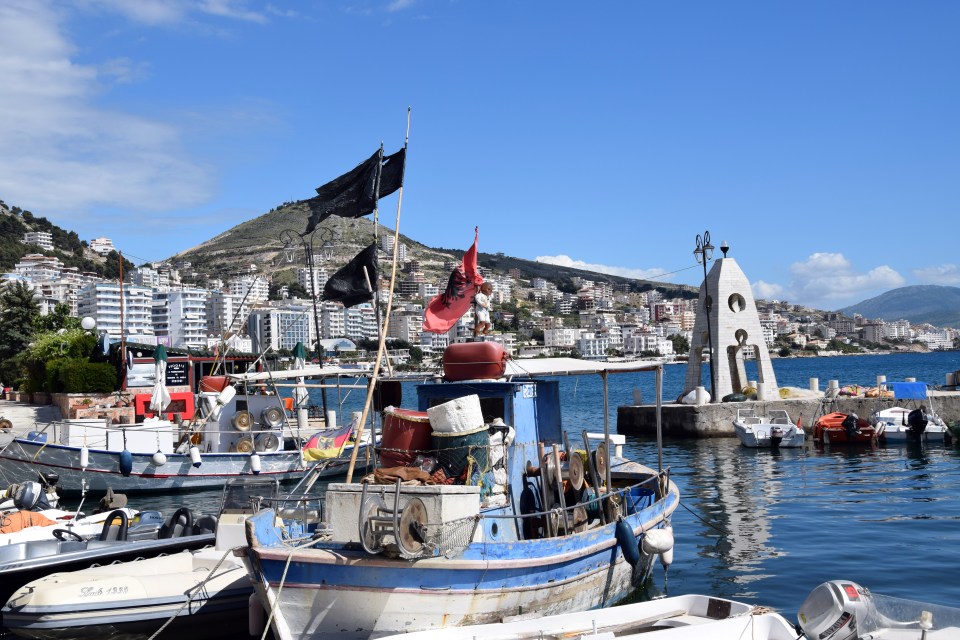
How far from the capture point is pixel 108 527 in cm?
1480

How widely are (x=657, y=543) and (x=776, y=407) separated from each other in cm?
2734

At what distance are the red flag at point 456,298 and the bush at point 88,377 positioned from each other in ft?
98.6

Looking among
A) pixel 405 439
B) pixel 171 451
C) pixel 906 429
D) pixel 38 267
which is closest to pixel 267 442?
pixel 171 451

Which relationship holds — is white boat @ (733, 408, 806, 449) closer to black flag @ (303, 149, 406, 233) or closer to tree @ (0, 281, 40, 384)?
black flag @ (303, 149, 406, 233)

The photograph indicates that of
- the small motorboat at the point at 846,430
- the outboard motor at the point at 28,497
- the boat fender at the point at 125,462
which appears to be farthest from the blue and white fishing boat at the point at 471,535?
the small motorboat at the point at 846,430

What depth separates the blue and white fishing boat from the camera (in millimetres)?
9516

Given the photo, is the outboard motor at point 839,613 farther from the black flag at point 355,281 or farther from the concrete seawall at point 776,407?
the concrete seawall at point 776,407

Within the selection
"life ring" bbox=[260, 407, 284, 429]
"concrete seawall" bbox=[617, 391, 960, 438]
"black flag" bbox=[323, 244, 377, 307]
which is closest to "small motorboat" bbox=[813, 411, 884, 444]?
"concrete seawall" bbox=[617, 391, 960, 438]

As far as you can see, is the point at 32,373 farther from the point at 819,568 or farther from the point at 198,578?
the point at 819,568

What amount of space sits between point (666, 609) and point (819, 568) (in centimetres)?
577

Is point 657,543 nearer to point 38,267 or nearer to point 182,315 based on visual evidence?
point 182,315

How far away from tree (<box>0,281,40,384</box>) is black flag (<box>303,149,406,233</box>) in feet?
180

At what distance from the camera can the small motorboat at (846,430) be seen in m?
33.9

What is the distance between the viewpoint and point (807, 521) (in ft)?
64.2
